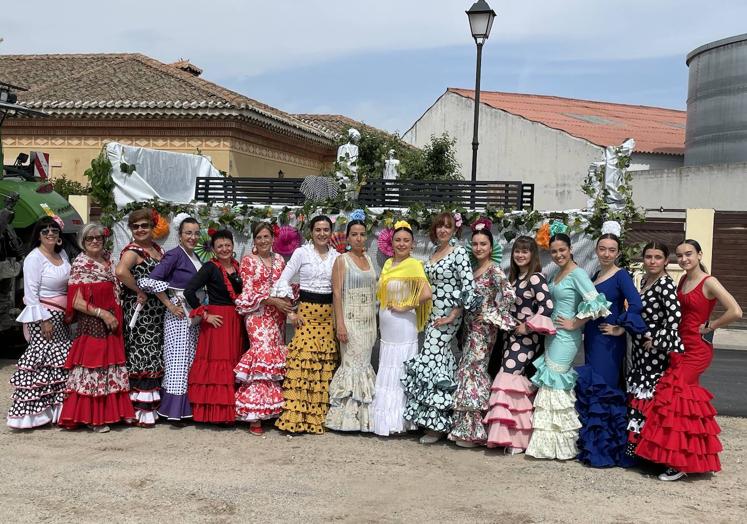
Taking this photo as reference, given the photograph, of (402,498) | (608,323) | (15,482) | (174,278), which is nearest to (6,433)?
(15,482)

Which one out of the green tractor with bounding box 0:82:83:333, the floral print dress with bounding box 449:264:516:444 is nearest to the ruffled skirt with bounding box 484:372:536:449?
the floral print dress with bounding box 449:264:516:444

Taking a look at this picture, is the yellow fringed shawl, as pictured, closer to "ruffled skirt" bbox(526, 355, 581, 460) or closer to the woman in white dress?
the woman in white dress

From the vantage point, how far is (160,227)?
6484mm

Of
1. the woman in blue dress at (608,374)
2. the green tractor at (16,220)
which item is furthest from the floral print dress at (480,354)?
the green tractor at (16,220)

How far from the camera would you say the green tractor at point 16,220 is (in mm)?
8141

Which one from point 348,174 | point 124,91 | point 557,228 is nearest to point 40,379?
point 348,174

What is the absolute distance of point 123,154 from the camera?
23.2 feet

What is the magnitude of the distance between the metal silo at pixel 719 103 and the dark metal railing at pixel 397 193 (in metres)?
14.4

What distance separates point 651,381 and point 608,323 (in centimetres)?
47

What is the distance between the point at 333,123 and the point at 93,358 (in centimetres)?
1825

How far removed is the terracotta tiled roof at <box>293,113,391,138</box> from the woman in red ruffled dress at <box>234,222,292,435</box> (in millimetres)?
15232

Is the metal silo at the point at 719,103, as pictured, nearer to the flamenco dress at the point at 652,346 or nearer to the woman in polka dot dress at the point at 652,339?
the woman in polka dot dress at the point at 652,339

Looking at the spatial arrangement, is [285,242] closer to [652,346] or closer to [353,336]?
[353,336]

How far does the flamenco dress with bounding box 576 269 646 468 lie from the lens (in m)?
5.05
